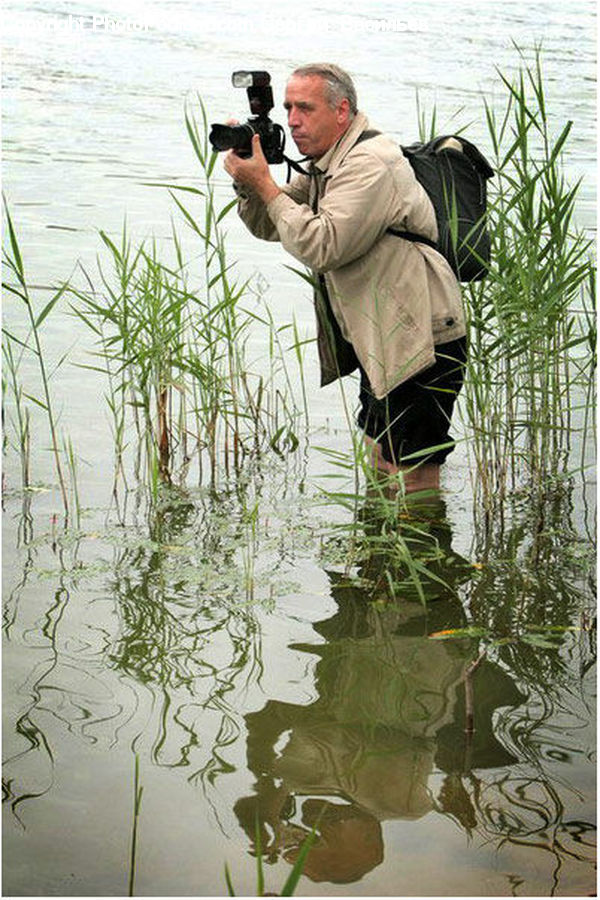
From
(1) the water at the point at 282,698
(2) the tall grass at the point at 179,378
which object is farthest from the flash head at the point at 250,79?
(1) the water at the point at 282,698

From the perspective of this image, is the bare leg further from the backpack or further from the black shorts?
the backpack

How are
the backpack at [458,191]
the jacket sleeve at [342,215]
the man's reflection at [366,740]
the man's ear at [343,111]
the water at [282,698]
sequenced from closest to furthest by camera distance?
the water at [282,698]
the man's reflection at [366,740]
the jacket sleeve at [342,215]
the man's ear at [343,111]
the backpack at [458,191]

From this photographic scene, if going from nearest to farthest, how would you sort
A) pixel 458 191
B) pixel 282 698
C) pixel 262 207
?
pixel 282 698 → pixel 458 191 → pixel 262 207

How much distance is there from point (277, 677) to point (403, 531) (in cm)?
125

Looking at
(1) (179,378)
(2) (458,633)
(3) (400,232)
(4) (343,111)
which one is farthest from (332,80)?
(2) (458,633)

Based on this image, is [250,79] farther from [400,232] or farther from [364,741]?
[364,741]

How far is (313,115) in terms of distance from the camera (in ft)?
16.2

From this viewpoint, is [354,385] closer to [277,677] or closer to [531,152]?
[277,677]

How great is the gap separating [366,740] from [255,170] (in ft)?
6.67

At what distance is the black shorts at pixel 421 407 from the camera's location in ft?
17.4

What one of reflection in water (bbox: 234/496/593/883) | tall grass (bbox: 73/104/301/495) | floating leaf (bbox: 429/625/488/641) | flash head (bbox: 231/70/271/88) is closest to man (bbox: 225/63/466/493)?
flash head (bbox: 231/70/271/88)

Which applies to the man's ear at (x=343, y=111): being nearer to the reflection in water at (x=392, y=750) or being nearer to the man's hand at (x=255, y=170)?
the man's hand at (x=255, y=170)

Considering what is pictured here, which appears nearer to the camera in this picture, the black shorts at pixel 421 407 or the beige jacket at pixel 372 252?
the beige jacket at pixel 372 252

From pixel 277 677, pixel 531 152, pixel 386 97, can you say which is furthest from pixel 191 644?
pixel 386 97
